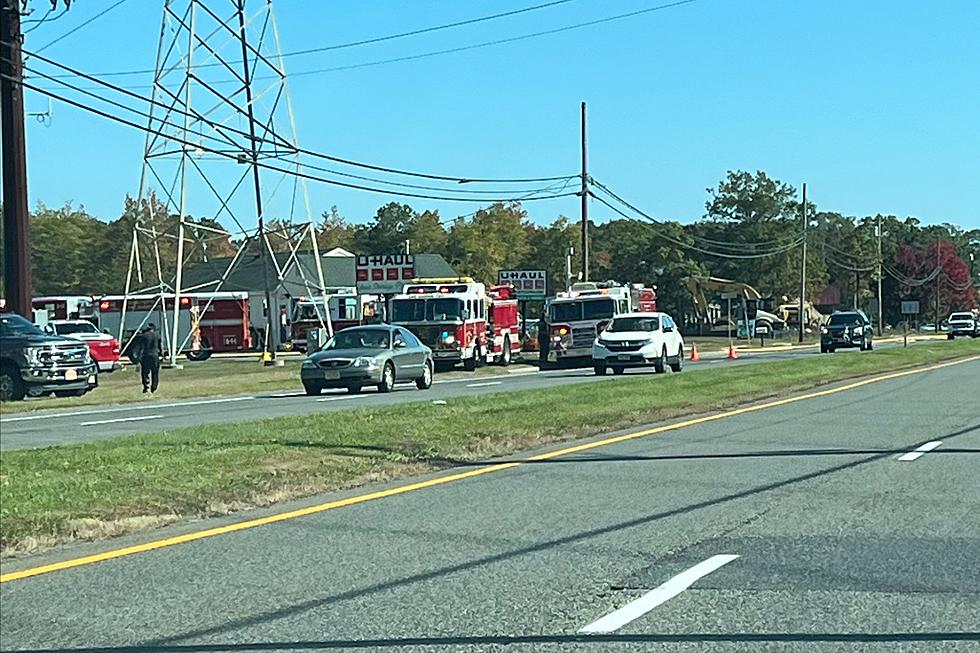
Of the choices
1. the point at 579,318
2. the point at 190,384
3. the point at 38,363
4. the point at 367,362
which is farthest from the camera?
the point at 579,318

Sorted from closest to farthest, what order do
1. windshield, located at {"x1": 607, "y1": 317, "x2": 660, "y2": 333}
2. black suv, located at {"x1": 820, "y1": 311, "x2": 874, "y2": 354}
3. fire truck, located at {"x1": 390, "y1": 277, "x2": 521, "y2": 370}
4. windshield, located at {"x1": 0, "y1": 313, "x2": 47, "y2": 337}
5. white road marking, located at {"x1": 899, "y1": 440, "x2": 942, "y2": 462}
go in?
white road marking, located at {"x1": 899, "y1": 440, "x2": 942, "y2": 462}
windshield, located at {"x1": 0, "y1": 313, "x2": 47, "y2": 337}
windshield, located at {"x1": 607, "y1": 317, "x2": 660, "y2": 333}
fire truck, located at {"x1": 390, "y1": 277, "x2": 521, "y2": 370}
black suv, located at {"x1": 820, "y1": 311, "x2": 874, "y2": 354}

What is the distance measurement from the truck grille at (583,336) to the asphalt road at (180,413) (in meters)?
11.2

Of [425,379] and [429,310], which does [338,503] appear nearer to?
[425,379]

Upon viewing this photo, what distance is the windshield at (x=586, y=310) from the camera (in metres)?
44.9

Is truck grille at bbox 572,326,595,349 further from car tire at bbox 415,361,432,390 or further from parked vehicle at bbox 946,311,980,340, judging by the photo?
parked vehicle at bbox 946,311,980,340

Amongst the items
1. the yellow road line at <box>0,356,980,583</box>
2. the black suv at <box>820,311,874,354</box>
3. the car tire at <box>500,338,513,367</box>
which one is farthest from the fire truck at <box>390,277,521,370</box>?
the black suv at <box>820,311,874,354</box>

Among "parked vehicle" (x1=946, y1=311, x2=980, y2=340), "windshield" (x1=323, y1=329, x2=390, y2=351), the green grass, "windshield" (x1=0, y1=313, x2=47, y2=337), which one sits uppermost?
"windshield" (x1=0, y1=313, x2=47, y2=337)

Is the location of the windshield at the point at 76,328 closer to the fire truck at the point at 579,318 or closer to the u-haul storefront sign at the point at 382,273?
the u-haul storefront sign at the point at 382,273

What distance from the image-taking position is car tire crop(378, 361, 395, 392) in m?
29.2

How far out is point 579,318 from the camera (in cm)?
4503

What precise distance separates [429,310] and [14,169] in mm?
14578

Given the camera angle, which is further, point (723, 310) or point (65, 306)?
point (723, 310)

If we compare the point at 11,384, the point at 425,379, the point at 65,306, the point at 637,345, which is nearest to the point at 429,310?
the point at 637,345

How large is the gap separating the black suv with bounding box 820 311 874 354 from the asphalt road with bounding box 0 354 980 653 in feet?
145
